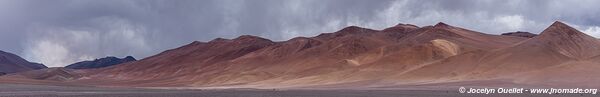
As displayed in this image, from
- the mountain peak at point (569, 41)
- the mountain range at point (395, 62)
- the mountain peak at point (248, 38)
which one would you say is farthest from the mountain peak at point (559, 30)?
the mountain peak at point (248, 38)

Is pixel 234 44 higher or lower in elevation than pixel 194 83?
higher

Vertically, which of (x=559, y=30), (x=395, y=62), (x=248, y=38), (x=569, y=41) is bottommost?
(x=395, y=62)

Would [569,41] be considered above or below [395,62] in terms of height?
above

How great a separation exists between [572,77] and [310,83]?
33555 mm

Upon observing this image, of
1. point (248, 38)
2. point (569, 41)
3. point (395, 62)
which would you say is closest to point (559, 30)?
point (569, 41)

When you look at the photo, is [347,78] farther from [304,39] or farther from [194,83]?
[304,39]

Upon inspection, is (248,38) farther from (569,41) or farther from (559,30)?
(569,41)

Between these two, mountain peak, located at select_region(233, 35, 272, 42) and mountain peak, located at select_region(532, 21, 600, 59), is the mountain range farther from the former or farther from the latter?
mountain peak, located at select_region(233, 35, 272, 42)

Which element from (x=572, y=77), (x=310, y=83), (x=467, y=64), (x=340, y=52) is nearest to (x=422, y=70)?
(x=467, y=64)

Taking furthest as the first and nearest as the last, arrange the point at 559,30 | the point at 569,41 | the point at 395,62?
the point at 395,62, the point at 559,30, the point at 569,41

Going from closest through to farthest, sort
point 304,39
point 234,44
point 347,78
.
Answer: point 347,78
point 304,39
point 234,44

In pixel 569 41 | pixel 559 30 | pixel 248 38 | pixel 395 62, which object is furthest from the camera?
pixel 248 38

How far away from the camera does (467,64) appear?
334 feet

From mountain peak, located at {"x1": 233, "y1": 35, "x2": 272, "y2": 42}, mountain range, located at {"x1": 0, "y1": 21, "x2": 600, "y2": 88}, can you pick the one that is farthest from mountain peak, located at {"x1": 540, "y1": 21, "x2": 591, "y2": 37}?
mountain peak, located at {"x1": 233, "y1": 35, "x2": 272, "y2": 42}
